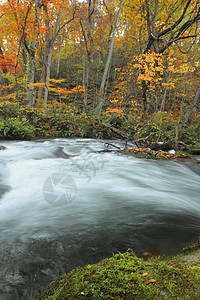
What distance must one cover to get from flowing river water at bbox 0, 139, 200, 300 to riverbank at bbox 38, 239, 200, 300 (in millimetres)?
355

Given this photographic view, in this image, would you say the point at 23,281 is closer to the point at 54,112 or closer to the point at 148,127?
the point at 148,127

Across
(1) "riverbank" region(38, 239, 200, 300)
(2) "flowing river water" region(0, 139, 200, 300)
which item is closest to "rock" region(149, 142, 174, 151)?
(2) "flowing river water" region(0, 139, 200, 300)

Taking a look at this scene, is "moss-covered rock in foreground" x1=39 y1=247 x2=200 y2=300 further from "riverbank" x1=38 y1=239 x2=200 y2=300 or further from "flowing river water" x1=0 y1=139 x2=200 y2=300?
"flowing river water" x1=0 y1=139 x2=200 y2=300

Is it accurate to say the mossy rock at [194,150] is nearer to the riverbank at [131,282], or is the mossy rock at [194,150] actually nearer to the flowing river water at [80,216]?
the flowing river water at [80,216]

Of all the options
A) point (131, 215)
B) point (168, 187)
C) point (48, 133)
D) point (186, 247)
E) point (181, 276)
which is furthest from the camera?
point (48, 133)

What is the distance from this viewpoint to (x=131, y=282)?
0.94 meters

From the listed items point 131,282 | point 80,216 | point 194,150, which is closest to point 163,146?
point 194,150

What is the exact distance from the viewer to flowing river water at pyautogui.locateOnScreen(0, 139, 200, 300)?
1429 mm

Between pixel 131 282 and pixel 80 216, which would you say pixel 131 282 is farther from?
pixel 80 216

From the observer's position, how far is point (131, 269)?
106 centimetres

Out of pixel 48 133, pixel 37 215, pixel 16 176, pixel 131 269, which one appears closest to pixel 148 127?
pixel 48 133

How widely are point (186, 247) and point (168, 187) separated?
2216 millimetres

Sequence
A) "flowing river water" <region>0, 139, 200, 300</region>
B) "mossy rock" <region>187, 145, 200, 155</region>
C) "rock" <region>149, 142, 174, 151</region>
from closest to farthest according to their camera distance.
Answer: "flowing river water" <region>0, 139, 200, 300</region>, "rock" <region>149, 142, 174, 151</region>, "mossy rock" <region>187, 145, 200, 155</region>

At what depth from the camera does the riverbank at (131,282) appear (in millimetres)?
870
